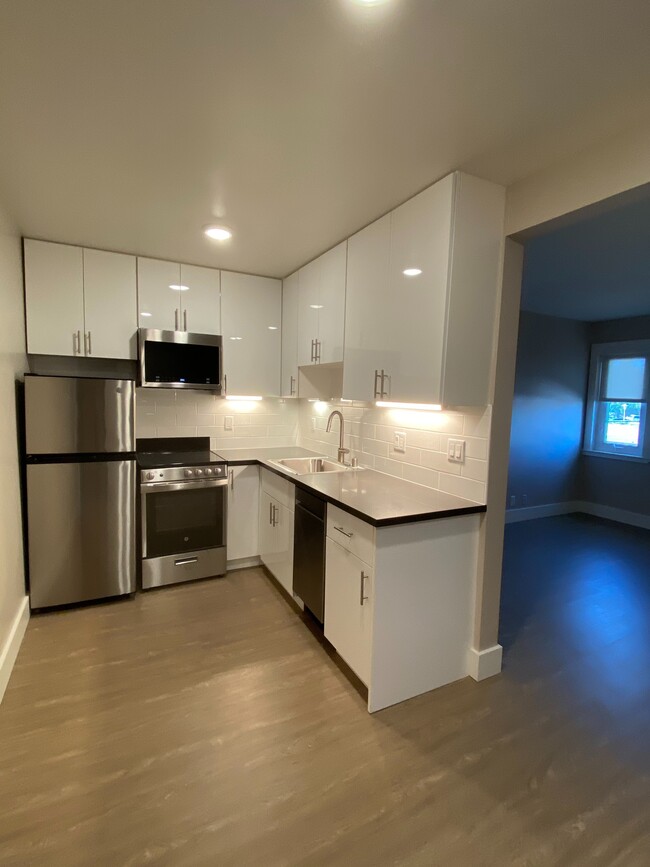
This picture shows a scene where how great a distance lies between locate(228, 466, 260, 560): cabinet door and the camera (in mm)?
3322

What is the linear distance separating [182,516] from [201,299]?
170 cm

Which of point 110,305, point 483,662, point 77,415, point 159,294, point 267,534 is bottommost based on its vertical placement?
point 483,662

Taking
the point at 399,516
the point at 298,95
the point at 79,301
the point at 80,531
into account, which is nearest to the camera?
the point at 298,95

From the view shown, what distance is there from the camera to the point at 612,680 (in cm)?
224

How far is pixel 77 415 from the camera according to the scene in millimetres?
2670

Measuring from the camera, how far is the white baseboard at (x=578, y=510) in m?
5.08

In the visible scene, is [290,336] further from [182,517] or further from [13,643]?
[13,643]

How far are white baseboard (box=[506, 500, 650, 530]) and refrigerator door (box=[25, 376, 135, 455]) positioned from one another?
14.3 ft

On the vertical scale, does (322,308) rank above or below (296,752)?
above

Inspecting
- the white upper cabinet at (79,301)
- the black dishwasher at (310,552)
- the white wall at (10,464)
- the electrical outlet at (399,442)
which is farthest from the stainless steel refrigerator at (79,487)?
the electrical outlet at (399,442)

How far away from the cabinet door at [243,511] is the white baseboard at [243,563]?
0.07 meters

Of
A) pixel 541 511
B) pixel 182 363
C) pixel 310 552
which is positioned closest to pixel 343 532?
pixel 310 552

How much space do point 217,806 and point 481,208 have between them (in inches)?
104

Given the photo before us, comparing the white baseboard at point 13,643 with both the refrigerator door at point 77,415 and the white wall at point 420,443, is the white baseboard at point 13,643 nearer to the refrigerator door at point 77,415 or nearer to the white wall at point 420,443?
the refrigerator door at point 77,415
